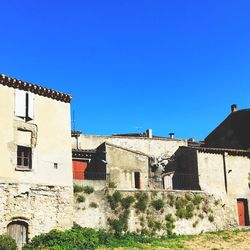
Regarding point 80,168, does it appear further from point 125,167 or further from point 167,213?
point 167,213

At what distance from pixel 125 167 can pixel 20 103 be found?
11.5 metres

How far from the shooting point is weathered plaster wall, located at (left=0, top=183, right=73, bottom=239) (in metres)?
20.5

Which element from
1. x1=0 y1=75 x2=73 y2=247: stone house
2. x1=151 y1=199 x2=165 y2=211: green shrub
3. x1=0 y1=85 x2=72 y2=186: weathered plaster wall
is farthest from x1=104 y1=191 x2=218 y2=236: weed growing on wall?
x1=0 y1=85 x2=72 y2=186: weathered plaster wall

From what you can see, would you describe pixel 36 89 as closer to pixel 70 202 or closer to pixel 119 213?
pixel 70 202

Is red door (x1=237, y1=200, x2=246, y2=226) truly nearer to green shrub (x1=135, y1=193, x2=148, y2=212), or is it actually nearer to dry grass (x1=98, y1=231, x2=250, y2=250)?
dry grass (x1=98, y1=231, x2=250, y2=250)

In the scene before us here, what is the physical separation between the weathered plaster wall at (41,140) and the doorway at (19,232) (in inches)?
84.7

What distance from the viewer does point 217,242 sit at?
26.0m

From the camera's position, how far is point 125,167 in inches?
1225

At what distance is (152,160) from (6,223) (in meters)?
15.4

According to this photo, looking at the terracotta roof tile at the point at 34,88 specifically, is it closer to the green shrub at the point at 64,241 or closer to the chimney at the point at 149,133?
the green shrub at the point at 64,241

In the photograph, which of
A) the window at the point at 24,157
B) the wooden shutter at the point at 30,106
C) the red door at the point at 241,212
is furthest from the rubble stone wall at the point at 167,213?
the wooden shutter at the point at 30,106

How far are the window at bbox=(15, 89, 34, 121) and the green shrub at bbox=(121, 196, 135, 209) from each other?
7.96 metres

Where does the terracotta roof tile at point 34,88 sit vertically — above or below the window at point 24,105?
above

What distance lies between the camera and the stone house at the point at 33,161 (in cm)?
2078
